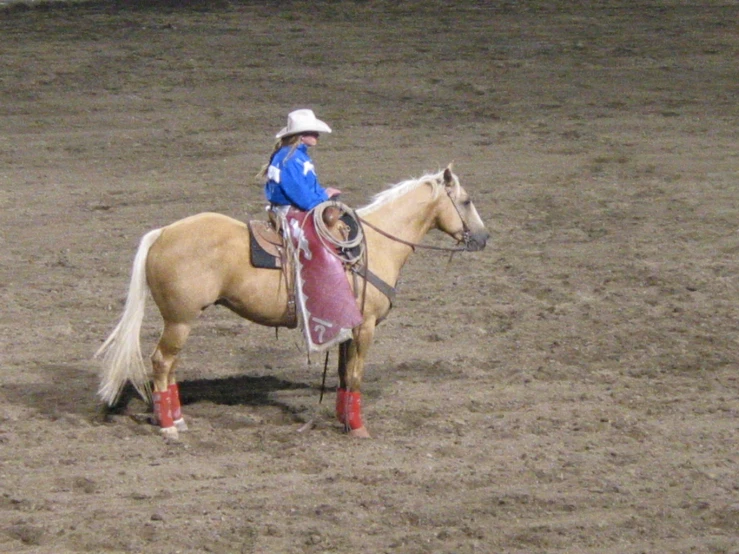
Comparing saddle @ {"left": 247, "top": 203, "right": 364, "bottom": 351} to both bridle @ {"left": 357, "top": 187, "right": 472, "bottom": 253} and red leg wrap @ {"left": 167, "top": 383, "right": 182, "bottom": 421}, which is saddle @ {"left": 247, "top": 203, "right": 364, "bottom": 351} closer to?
bridle @ {"left": 357, "top": 187, "right": 472, "bottom": 253}

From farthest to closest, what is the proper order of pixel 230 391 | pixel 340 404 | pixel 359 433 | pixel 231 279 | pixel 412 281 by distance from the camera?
pixel 412 281 → pixel 230 391 → pixel 340 404 → pixel 359 433 → pixel 231 279

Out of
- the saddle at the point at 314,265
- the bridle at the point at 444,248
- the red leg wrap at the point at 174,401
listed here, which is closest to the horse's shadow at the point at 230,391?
the red leg wrap at the point at 174,401

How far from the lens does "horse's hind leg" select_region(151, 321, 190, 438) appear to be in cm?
892

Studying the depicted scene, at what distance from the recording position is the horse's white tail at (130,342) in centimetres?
888

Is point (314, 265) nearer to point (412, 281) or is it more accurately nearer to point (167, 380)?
point (167, 380)

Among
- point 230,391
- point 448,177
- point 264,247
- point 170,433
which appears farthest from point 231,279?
point 448,177

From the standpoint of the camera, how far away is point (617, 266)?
12.2 meters

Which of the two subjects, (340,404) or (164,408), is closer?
(164,408)

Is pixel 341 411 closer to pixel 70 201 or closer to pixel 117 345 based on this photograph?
pixel 117 345

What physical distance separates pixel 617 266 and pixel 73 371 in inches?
199

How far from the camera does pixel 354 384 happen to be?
9164 millimetres

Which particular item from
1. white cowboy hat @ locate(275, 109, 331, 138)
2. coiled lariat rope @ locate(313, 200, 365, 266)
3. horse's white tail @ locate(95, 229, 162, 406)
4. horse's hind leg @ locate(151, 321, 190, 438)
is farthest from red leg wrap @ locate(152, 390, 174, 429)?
white cowboy hat @ locate(275, 109, 331, 138)

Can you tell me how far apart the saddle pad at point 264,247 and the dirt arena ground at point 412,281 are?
119 cm

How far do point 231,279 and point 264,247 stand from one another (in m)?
0.31
